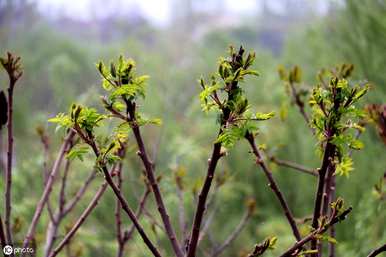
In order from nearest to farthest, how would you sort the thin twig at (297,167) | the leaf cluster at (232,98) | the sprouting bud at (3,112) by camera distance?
the leaf cluster at (232,98) < the sprouting bud at (3,112) < the thin twig at (297,167)

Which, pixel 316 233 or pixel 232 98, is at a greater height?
pixel 232 98

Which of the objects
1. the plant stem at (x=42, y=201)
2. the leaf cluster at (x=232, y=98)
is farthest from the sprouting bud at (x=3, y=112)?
the leaf cluster at (x=232, y=98)

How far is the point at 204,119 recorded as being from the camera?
16.0 ft

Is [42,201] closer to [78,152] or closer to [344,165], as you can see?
[78,152]

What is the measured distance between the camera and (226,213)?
16.6ft

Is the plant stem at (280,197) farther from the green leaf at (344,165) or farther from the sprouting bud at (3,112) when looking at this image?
the sprouting bud at (3,112)

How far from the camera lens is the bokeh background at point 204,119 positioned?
2.43 metres

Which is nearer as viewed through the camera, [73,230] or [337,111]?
[337,111]

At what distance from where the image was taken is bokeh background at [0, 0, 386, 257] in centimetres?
243

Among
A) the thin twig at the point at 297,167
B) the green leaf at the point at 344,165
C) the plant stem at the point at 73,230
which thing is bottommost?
the plant stem at the point at 73,230

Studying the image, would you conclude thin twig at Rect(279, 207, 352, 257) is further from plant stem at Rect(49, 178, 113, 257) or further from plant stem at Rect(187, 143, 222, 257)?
plant stem at Rect(49, 178, 113, 257)

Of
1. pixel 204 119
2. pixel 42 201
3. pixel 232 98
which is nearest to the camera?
pixel 232 98

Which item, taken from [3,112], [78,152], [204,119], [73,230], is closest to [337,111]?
[78,152]

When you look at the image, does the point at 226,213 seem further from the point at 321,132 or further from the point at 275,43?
the point at 275,43
